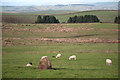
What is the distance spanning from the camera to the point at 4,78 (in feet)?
46.7

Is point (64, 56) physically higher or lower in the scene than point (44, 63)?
lower

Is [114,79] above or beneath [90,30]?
beneath

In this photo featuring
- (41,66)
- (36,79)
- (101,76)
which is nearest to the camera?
(36,79)

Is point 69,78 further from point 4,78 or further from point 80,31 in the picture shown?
point 80,31

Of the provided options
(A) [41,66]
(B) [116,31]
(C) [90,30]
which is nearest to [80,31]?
(C) [90,30]

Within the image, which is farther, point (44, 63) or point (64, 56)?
point (64, 56)

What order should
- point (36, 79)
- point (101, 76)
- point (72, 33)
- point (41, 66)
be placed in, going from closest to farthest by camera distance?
1. point (36, 79)
2. point (101, 76)
3. point (41, 66)
4. point (72, 33)

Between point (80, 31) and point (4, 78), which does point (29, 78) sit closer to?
point (4, 78)

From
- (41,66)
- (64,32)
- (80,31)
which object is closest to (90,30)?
(80,31)

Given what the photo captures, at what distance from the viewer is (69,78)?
46.1ft

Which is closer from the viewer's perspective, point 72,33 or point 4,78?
point 4,78

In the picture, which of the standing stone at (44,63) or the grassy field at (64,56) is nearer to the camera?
the grassy field at (64,56)

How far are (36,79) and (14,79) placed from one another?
3.92ft

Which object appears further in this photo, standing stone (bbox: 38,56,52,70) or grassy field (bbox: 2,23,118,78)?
standing stone (bbox: 38,56,52,70)
